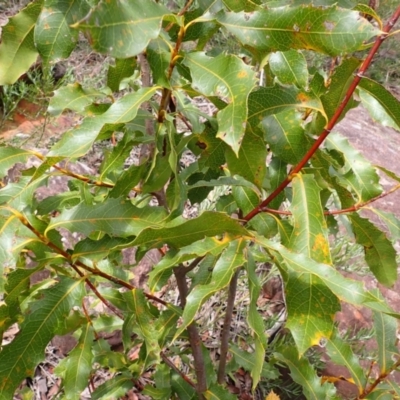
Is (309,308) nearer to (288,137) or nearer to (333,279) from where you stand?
(333,279)

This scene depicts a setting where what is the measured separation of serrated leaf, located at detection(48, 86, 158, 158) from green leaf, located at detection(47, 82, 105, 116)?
0.25 metres

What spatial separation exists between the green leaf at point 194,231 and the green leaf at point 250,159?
5.9 inches

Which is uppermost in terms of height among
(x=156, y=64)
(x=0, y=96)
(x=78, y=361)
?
(x=156, y=64)

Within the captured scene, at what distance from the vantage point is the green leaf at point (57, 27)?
89 centimetres

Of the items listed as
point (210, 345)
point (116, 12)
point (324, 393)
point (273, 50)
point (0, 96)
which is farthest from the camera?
point (0, 96)

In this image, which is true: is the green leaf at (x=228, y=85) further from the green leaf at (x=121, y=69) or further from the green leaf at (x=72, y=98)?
the green leaf at (x=72, y=98)

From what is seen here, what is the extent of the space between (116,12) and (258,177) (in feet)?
1.59

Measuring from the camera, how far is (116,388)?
1672 mm

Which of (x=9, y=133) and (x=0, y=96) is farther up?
(x=0, y=96)

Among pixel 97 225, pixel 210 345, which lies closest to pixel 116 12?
pixel 97 225

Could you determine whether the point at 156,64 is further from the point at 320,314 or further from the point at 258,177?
the point at 320,314

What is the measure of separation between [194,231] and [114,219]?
19 centimetres

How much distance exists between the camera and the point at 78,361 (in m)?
1.36

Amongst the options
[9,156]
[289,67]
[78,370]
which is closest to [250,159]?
[289,67]
